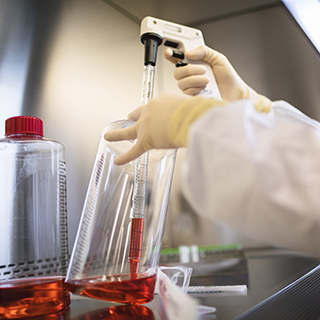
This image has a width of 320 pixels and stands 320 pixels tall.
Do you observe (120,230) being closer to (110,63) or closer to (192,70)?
(192,70)

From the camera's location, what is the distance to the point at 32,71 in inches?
30.4

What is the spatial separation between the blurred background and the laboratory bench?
0.31m

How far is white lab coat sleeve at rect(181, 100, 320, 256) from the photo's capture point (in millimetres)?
408

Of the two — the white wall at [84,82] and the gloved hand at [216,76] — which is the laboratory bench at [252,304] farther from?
the gloved hand at [216,76]

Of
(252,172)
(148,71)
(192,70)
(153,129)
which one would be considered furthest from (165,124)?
(192,70)

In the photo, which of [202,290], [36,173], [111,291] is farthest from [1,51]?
[202,290]

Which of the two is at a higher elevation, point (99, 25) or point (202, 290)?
point (99, 25)

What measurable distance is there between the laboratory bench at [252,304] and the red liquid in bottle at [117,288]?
0.07 ft

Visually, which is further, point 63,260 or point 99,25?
point 99,25

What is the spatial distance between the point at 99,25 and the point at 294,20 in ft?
2.98

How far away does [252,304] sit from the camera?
56 centimetres

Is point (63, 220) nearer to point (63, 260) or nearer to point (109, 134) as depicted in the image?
point (63, 260)

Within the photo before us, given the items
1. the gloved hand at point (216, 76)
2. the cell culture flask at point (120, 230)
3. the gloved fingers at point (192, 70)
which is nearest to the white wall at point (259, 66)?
the gloved hand at point (216, 76)

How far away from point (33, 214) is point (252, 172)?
0.43 m
